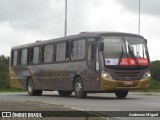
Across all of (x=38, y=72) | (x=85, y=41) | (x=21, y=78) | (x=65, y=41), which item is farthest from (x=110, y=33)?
(x=21, y=78)

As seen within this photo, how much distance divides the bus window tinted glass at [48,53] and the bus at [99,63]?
2.0 inches

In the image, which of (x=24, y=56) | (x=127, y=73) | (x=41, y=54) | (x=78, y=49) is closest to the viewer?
(x=127, y=73)

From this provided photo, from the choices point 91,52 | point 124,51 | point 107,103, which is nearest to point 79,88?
point 91,52

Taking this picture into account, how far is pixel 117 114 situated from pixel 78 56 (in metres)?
10.9

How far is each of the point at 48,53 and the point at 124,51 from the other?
5856 millimetres

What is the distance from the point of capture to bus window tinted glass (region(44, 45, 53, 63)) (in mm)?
29809

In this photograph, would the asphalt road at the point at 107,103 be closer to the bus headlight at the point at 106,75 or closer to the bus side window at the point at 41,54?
the bus headlight at the point at 106,75

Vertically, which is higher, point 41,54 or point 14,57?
point 41,54

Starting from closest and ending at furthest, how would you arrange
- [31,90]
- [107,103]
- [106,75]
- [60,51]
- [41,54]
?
[107,103] → [106,75] → [60,51] → [41,54] → [31,90]

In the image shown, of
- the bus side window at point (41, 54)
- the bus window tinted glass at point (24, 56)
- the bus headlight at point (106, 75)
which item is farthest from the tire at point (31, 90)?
the bus headlight at point (106, 75)

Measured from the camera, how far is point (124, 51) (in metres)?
25.4

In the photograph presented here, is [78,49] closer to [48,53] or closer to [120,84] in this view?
[120,84]

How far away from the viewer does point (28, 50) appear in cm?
3297

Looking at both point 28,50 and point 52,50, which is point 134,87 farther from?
point 28,50
